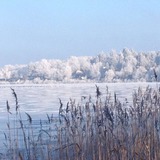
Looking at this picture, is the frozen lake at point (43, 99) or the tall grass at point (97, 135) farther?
the frozen lake at point (43, 99)

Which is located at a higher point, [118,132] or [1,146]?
[118,132]

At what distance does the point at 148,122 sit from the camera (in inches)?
355

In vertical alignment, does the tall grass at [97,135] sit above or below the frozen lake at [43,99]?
above

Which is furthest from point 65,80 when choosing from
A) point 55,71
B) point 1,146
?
point 1,146

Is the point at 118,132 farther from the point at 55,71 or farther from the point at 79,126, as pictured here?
A: the point at 55,71

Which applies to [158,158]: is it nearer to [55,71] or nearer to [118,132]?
[118,132]

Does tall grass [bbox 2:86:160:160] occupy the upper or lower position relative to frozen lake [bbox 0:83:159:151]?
upper

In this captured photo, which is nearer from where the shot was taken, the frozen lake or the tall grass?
the tall grass

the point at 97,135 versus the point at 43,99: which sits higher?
the point at 97,135

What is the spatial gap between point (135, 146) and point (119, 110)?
2.21 m

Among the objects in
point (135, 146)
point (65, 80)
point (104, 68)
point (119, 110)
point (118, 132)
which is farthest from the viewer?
point (65, 80)

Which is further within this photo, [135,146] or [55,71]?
[55,71]

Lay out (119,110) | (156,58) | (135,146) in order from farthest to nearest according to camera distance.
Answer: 1. (156,58)
2. (119,110)
3. (135,146)

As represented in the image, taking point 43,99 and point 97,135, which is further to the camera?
point 43,99
